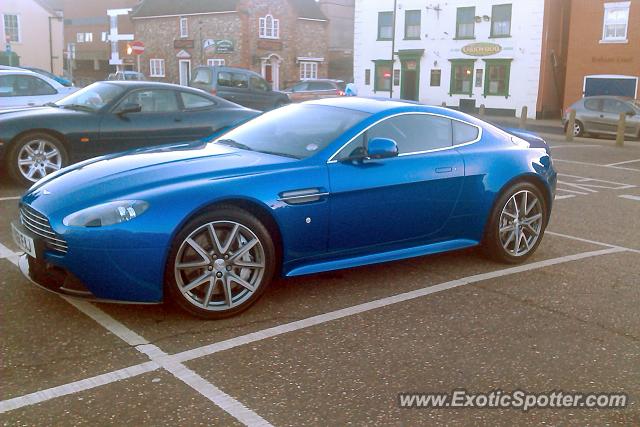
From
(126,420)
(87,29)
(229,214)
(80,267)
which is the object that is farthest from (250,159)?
(87,29)

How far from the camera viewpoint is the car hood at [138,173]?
4477 mm

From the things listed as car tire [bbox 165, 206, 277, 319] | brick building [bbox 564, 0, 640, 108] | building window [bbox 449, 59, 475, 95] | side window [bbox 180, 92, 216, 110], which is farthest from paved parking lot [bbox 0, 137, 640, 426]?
building window [bbox 449, 59, 475, 95]

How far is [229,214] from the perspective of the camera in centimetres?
453

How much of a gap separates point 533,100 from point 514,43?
3288mm

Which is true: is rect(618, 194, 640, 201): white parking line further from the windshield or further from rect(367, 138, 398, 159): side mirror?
the windshield

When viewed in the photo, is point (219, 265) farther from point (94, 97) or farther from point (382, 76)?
point (382, 76)

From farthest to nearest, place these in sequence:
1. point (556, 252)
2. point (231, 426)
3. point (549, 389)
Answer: point (556, 252), point (549, 389), point (231, 426)

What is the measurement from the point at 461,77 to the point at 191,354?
38.4 m

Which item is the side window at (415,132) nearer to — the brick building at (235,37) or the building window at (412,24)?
the building window at (412,24)

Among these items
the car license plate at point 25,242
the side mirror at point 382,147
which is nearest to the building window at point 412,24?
the side mirror at point 382,147

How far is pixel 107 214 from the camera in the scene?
14.0 feet

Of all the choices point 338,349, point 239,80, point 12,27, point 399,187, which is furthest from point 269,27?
point 338,349

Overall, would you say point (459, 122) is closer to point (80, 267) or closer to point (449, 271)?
point (449, 271)

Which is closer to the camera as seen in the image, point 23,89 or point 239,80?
point 23,89
